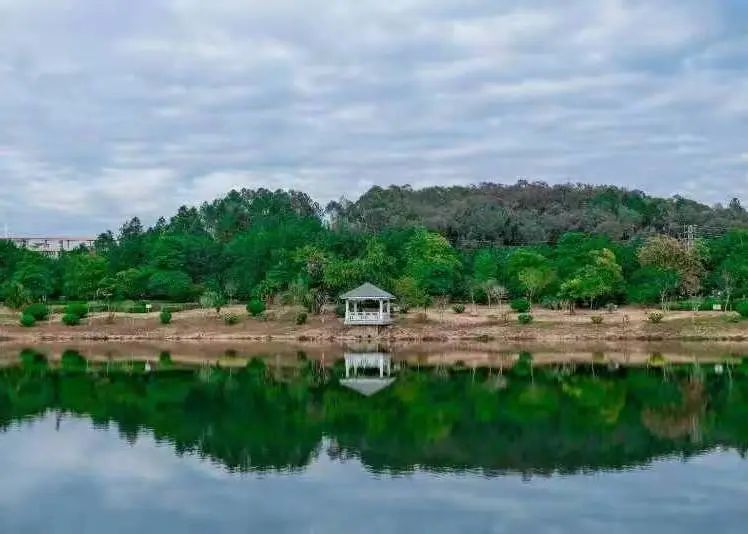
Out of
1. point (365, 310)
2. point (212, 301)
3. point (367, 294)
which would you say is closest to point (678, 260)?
point (365, 310)

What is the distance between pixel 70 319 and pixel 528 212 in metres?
47.1

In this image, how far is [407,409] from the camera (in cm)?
2520

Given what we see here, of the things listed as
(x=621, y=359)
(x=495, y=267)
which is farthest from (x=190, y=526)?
(x=495, y=267)

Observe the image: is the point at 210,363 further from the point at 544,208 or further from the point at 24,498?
the point at 544,208

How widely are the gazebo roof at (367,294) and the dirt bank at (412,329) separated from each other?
1.58m

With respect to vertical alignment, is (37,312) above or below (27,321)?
above

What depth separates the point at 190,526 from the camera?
14336 millimetres

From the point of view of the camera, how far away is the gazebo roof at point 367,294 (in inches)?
1817

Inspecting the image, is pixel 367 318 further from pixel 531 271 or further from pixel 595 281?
pixel 595 281

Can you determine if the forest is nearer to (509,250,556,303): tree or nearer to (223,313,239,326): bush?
(509,250,556,303): tree

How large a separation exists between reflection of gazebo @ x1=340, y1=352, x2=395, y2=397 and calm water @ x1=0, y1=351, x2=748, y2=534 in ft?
0.93

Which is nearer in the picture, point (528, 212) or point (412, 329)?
point (412, 329)

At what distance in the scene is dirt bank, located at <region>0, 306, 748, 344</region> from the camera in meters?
44.0

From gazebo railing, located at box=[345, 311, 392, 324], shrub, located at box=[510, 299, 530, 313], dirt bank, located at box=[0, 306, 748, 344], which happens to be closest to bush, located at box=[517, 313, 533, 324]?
dirt bank, located at box=[0, 306, 748, 344]
